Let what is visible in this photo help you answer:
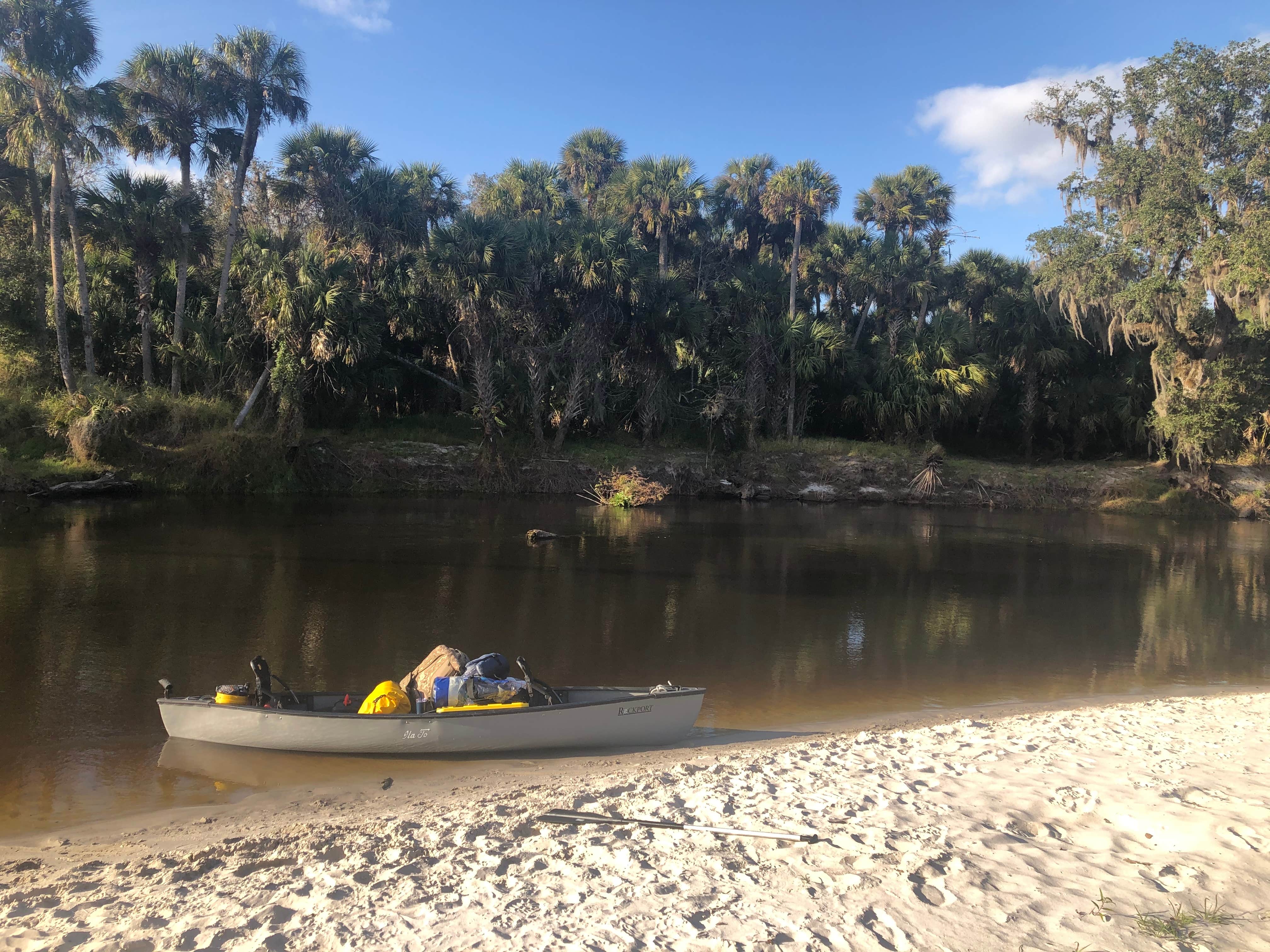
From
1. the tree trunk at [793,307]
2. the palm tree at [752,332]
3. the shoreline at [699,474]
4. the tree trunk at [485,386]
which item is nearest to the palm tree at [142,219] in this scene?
the shoreline at [699,474]

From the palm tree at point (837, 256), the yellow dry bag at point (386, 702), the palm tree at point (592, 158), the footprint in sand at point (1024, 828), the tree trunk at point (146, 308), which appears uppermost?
the palm tree at point (592, 158)

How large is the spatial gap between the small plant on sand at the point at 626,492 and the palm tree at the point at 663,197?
11.1 meters

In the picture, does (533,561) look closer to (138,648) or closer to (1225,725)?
(138,648)

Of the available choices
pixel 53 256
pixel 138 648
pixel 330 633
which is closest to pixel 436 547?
pixel 330 633

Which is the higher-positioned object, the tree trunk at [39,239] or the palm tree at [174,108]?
the palm tree at [174,108]

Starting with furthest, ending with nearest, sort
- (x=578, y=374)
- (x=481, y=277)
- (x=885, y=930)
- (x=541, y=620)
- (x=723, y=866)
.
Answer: (x=578, y=374) → (x=481, y=277) → (x=541, y=620) → (x=723, y=866) → (x=885, y=930)

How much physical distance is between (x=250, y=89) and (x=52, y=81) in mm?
5904

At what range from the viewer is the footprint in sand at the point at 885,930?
3.83 m

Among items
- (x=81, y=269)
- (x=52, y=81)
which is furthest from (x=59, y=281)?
(x=52, y=81)

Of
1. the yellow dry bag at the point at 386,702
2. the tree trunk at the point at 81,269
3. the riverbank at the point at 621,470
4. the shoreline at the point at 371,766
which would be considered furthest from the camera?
the riverbank at the point at 621,470

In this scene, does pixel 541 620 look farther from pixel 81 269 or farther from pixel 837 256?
pixel 837 256

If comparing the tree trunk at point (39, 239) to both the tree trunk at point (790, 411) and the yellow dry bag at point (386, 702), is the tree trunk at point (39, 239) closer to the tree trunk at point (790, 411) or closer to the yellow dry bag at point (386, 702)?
the yellow dry bag at point (386, 702)

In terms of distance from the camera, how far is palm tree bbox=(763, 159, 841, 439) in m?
36.5

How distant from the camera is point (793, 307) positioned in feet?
122
